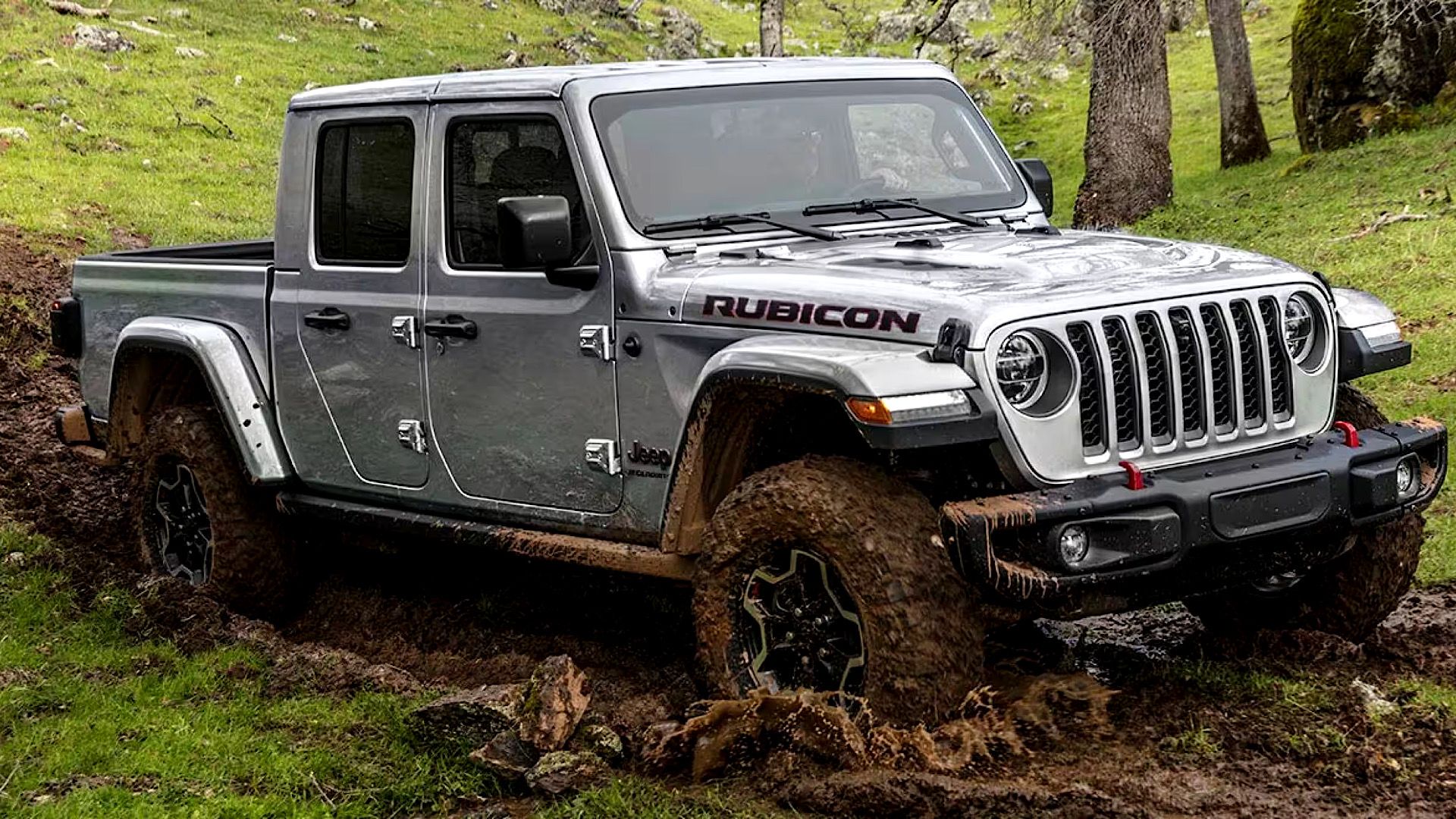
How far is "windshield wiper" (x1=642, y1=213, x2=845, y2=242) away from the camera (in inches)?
222

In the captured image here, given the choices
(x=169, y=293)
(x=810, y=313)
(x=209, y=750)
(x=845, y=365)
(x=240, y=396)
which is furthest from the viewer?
(x=169, y=293)

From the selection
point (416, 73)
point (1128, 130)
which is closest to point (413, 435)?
point (1128, 130)

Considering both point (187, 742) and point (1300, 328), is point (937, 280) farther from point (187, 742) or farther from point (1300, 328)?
point (187, 742)

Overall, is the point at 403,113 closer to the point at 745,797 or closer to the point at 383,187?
the point at 383,187

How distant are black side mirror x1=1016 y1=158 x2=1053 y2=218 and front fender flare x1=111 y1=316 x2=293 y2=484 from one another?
305 cm

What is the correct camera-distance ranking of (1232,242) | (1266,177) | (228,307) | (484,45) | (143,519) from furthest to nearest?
(484,45) < (1266,177) < (1232,242) < (143,519) < (228,307)

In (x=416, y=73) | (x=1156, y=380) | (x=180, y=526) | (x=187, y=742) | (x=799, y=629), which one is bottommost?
(x=187, y=742)

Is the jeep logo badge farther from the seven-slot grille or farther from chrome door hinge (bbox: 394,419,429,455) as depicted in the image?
the seven-slot grille

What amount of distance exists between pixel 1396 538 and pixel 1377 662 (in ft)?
1.41

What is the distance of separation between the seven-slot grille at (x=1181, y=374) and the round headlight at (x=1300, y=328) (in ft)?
0.39

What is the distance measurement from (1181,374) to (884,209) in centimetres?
141

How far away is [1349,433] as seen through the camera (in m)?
5.17

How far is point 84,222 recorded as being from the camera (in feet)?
54.9

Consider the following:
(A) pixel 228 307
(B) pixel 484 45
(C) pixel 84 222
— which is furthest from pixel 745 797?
(B) pixel 484 45
